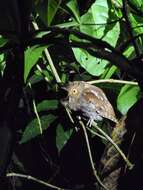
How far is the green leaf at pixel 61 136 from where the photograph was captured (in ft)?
7.94

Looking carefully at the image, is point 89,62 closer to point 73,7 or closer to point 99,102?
point 73,7

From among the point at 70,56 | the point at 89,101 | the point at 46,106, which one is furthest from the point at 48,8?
the point at 89,101

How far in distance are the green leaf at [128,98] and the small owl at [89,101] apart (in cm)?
51

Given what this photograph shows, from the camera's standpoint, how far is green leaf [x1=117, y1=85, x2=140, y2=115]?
1950 mm

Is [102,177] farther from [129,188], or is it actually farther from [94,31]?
[94,31]

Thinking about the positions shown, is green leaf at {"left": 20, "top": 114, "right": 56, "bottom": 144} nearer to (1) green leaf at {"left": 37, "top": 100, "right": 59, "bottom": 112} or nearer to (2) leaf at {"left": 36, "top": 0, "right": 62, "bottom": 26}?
(1) green leaf at {"left": 37, "top": 100, "right": 59, "bottom": 112}

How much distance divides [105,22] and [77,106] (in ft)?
3.60

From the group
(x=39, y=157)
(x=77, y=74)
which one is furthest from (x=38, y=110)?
(x=39, y=157)

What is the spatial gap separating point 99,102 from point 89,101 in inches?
10.9

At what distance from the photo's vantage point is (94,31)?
6.72 feet

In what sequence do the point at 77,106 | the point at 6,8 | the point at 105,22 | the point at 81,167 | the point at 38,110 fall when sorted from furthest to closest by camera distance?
the point at 77,106
the point at 81,167
the point at 38,110
the point at 105,22
the point at 6,8

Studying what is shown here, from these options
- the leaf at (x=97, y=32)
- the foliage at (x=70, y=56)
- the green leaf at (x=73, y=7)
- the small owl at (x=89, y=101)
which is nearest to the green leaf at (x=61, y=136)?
the foliage at (x=70, y=56)

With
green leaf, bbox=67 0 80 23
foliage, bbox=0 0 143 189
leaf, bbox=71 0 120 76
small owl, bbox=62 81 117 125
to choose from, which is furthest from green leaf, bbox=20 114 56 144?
green leaf, bbox=67 0 80 23

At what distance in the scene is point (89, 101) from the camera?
3.26 meters
